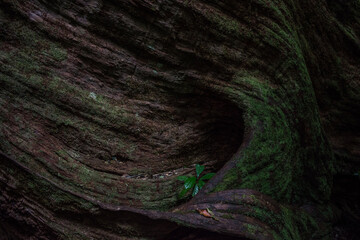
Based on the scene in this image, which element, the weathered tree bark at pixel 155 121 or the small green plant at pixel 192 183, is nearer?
the weathered tree bark at pixel 155 121

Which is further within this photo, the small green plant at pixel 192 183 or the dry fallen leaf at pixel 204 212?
the small green plant at pixel 192 183

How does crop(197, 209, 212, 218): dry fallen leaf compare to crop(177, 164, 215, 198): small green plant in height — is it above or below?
above

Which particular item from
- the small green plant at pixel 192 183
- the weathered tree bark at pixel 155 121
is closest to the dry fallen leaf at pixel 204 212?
the weathered tree bark at pixel 155 121

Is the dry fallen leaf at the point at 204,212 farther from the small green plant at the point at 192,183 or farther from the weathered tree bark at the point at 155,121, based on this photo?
the small green plant at the point at 192,183

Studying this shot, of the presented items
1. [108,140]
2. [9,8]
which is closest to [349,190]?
[108,140]

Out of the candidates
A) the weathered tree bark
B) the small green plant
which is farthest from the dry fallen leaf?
the small green plant

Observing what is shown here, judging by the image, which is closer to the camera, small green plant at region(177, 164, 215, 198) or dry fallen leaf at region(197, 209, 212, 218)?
dry fallen leaf at region(197, 209, 212, 218)

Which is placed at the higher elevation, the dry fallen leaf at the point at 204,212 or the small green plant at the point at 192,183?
the dry fallen leaf at the point at 204,212

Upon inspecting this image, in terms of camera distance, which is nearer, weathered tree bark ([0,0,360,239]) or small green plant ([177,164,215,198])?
weathered tree bark ([0,0,360,239])

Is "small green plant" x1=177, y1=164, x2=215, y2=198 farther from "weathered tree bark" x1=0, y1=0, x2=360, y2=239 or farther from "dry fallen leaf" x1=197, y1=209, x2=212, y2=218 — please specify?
"dry fallen leaf" x1=197, y1=209, x2=212, y2=218

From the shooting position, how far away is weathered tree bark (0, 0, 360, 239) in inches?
83.0

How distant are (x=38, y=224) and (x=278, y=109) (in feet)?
10.6

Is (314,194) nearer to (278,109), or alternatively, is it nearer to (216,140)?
(278,109)

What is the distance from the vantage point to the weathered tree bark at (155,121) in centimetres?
211
